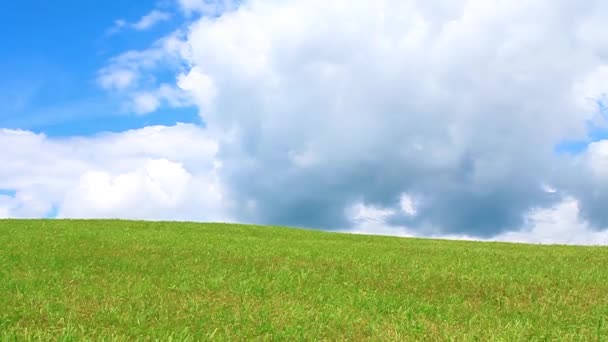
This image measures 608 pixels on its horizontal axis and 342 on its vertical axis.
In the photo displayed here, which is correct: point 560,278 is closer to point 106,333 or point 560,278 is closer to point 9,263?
point 106,333

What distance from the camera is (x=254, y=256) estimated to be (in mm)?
27484

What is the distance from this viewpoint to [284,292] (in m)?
19.7

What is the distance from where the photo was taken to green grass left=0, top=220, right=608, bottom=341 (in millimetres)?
15078

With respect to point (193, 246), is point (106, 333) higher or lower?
lower

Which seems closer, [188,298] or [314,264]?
[188,298]

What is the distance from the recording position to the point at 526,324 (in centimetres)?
1650

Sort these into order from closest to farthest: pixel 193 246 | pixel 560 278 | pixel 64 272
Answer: pixel 64 272 < pixel 560 278 < pixel 193 246

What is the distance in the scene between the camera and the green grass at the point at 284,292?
15.1 metres

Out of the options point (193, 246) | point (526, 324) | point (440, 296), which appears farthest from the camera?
point (193, 246)

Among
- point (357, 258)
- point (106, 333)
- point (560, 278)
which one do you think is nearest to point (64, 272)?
point (106, 333)

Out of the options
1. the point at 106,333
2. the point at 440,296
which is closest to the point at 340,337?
the point at 106,333

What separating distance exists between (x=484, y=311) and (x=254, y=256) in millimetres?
11638

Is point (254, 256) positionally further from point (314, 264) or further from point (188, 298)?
point (188, 298)

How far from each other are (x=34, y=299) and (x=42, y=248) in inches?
A: 476
